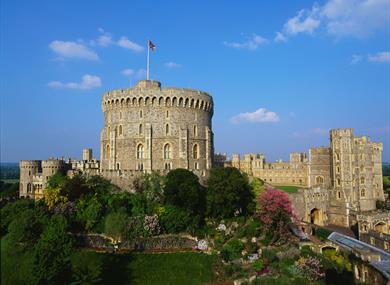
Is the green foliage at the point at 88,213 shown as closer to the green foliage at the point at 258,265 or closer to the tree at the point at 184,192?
the tree at the point at 184,192

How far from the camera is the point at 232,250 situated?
31.9 m

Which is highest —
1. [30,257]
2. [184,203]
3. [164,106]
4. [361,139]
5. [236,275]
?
[164,106]

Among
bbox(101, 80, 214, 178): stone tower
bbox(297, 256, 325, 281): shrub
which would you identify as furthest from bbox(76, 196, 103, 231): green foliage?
bbox(297, 256, 325, 281): shrub

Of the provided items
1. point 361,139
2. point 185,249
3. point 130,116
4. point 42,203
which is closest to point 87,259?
point 185,249

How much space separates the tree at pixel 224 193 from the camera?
37.9 meters

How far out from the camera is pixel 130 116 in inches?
1858

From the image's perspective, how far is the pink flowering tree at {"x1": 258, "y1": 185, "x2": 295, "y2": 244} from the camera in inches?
1396

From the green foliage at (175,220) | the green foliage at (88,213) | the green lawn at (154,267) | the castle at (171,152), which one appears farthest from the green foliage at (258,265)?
the castle at (171,152)

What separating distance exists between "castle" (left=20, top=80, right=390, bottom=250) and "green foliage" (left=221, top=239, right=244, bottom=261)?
12053 mm

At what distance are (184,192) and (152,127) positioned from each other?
12.9 meters

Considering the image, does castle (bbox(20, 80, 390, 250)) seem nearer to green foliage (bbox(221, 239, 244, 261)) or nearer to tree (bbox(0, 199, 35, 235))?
tree (bbox(0, 199, 35, 235))

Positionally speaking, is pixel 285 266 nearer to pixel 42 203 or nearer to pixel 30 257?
pixel 30 257

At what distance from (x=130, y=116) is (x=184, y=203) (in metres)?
16.0

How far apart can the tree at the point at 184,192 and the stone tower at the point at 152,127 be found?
742cm
